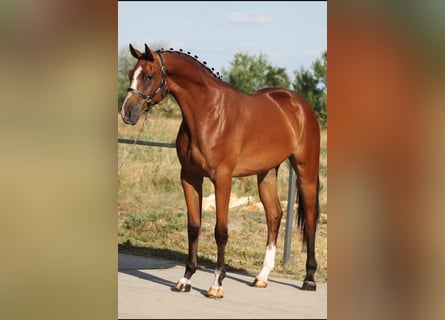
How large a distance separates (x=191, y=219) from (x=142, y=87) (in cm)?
114

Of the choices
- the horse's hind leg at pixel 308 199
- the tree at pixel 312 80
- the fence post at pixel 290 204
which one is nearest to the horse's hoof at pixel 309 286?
the horse's hind leg at pixel 308 199

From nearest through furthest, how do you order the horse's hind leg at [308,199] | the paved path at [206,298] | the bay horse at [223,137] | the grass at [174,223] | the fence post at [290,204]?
the paved path at [206,298] → the bay horse at [223,137] → the horse's hind leg at [308,199] → the fence post at [290,204] → the grass at [174,223]

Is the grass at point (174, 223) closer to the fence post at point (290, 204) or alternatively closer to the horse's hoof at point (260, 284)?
the fence post at point (290, 204)

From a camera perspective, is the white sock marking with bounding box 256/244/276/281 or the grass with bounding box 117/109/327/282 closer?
the white sock marking with bounding box 256/244/276/281

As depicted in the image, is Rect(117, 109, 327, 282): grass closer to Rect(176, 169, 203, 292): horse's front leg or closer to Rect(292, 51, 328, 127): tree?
Rect(176, 169, 203, 292): horse's front leg

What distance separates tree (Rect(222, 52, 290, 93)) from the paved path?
81.6 ft

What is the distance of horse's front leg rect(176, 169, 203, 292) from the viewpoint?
5.41 m

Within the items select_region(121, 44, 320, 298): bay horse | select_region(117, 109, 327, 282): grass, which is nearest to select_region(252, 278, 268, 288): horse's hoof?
select_region(121, 44, 320, 298): bay horse

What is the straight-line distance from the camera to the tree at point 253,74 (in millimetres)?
31266

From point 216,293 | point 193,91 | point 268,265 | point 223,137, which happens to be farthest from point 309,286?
point 193,91
